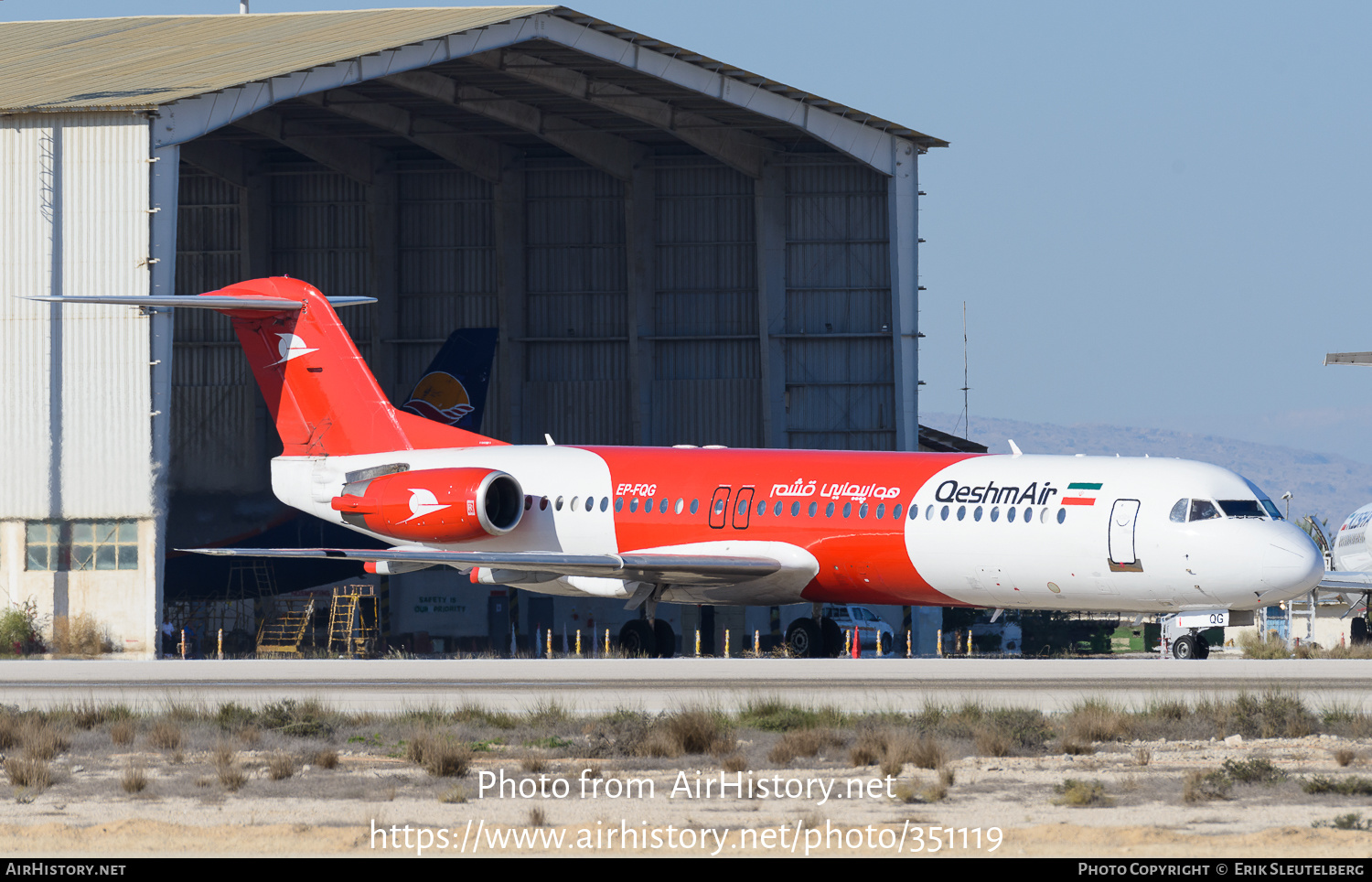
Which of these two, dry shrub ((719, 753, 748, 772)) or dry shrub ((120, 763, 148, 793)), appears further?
dry shrub ((719, 753, 748, 772))

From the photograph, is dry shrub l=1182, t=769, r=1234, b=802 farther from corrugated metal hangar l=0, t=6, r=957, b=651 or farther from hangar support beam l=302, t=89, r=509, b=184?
hangar support beam l=302, t=89, r=509, b=184

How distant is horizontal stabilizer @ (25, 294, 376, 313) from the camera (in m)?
31.0

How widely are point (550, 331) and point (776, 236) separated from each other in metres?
7.96

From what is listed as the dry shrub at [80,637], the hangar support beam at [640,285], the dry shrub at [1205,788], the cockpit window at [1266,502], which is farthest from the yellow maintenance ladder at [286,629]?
the dry shrub at [1205,788]

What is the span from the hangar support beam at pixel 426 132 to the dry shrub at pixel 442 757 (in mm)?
30695

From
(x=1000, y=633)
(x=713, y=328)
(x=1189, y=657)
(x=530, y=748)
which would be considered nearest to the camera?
(x=530, y=748)

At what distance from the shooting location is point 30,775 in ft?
44.2

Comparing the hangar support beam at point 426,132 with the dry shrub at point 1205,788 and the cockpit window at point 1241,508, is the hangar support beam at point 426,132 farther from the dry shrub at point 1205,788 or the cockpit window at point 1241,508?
the dry shrub at point 1205,788

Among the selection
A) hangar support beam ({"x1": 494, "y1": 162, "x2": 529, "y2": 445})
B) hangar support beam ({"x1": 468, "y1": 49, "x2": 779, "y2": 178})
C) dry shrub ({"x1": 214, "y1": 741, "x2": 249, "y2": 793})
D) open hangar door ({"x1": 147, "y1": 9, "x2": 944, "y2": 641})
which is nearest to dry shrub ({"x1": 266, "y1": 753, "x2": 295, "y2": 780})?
dry shrub ({"x1": 214, "y1": 741, "x2": 249, "y2": 793})

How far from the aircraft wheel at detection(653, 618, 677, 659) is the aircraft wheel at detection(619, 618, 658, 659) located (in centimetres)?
7

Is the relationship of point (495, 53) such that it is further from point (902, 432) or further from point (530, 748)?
point (530, 748)

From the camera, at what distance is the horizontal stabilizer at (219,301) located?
31.0 meters
